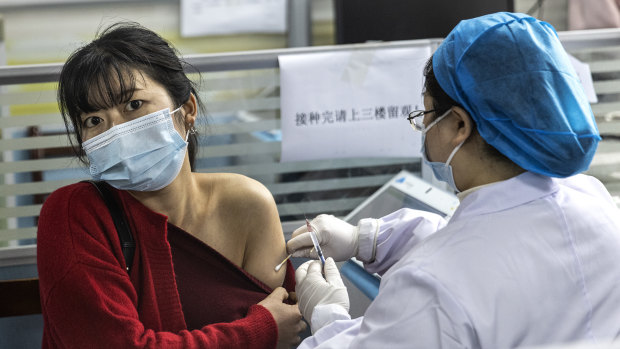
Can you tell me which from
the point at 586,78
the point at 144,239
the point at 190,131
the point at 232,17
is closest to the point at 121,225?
the point at 144,239

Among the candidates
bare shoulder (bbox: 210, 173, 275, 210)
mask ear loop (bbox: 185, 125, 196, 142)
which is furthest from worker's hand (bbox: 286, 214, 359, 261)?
mask ear loop (bbox: 185, 125, 196, 142)

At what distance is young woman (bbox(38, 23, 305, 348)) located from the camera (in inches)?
47.7

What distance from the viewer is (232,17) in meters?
3.45

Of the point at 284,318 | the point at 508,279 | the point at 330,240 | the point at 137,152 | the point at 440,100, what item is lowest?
the point at 284,318

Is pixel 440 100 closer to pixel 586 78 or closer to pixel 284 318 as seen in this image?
pixel 284 318

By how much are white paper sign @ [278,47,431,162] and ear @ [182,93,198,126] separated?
378mm

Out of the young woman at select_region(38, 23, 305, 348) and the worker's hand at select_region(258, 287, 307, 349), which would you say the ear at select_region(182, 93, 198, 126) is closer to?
the young woman at select_region(38, 23, 305, 348)

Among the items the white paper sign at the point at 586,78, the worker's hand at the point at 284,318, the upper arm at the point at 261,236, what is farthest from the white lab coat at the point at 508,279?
the white paper sign at the point at 586,78

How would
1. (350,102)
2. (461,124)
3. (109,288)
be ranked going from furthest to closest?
(350,102) → (109,288) → (461,124)

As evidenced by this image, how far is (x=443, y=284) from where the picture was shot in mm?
926

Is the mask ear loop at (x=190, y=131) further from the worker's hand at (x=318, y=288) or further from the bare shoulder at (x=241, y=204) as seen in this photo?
the worker's hand at (x=318, y=288)

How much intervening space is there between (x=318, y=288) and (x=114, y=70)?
1.91 ft

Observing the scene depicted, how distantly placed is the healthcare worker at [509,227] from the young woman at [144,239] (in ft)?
1.29

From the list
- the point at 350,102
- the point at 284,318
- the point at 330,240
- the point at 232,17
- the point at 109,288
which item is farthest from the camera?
the point at 232,17
